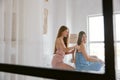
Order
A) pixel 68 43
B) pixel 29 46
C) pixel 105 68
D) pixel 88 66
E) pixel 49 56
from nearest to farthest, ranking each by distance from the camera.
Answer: pixel 105 68, pixel 88 66, pixel 68 43, pixel 49 56, pixel 29 46

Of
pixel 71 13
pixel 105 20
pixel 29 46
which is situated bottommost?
pixel 29 46

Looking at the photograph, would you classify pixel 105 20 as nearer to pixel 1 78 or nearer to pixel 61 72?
pixel 61 72

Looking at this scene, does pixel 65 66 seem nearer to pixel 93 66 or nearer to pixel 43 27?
pixel 93 66

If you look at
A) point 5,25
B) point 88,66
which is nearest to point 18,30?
point 5,25

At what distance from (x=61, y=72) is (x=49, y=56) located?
14.1 inches

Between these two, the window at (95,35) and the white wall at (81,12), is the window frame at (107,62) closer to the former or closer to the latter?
the window at (95,35)

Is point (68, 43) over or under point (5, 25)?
under

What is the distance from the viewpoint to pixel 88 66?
3.36 ft

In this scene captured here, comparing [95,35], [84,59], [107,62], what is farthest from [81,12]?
[107,62]

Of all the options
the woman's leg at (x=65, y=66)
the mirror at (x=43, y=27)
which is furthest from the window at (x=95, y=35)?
the woman's leg at (x=65, y=66)

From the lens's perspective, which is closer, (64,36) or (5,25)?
(64,36)

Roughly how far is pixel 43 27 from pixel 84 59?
1.99 ft

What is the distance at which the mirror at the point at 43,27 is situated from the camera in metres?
1.09

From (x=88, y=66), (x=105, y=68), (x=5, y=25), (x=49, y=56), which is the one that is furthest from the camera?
(x=5, y=25)
